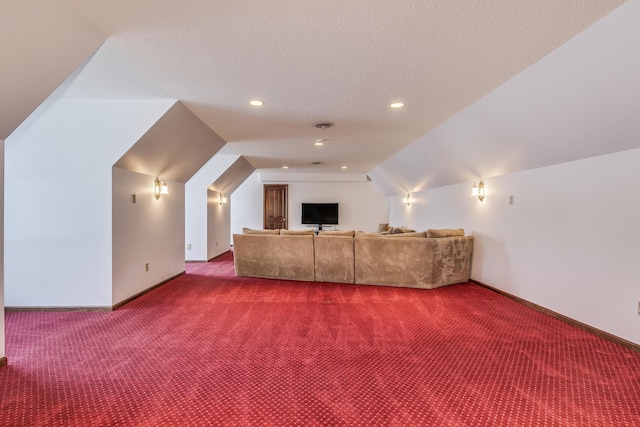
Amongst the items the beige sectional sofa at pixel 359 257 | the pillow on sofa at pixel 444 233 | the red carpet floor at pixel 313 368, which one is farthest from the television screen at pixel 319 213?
the red carpet floor at pixel 313 368

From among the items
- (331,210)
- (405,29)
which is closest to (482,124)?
(405,29)

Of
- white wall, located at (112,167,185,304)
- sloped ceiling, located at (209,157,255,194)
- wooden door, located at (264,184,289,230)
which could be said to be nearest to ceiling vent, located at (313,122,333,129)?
white wall, located at (112,167,185,304)

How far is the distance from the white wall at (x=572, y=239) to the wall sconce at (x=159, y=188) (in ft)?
17.1

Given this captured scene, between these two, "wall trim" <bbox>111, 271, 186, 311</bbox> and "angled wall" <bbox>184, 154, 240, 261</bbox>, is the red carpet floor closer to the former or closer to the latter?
"wall trim" <bbox>111, 271, 186, 311</bbox>

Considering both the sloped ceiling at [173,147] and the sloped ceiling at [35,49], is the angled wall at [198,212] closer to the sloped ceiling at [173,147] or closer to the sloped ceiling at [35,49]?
the sloped ceiling at [173,147]

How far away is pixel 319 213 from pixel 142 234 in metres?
6.57

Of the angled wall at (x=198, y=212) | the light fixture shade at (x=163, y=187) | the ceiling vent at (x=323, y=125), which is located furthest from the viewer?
the angled wall at (x=198, y=212)

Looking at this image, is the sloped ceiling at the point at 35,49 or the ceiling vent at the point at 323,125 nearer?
the sloped ceiling at the point at 35,49

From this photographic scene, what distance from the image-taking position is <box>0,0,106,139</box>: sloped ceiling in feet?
5.88

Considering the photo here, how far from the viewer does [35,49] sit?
1.98 meters

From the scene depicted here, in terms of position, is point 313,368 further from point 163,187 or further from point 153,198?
point 163,187

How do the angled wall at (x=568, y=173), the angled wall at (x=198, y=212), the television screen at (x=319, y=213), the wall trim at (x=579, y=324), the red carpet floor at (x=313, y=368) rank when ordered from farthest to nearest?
1. the television screen at (x=319, y=213)
2. the angled wall at (x=198, y=212)
3. the wall trim at (x=579, y=324)
4. the angled wall at (x=568, y=173)
5. the red carpet floor at (x=313, y=368)

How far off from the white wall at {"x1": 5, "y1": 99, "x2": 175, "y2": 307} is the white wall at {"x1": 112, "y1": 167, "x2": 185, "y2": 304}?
7.2 inches

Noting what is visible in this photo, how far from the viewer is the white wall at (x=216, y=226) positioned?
7.47 m
